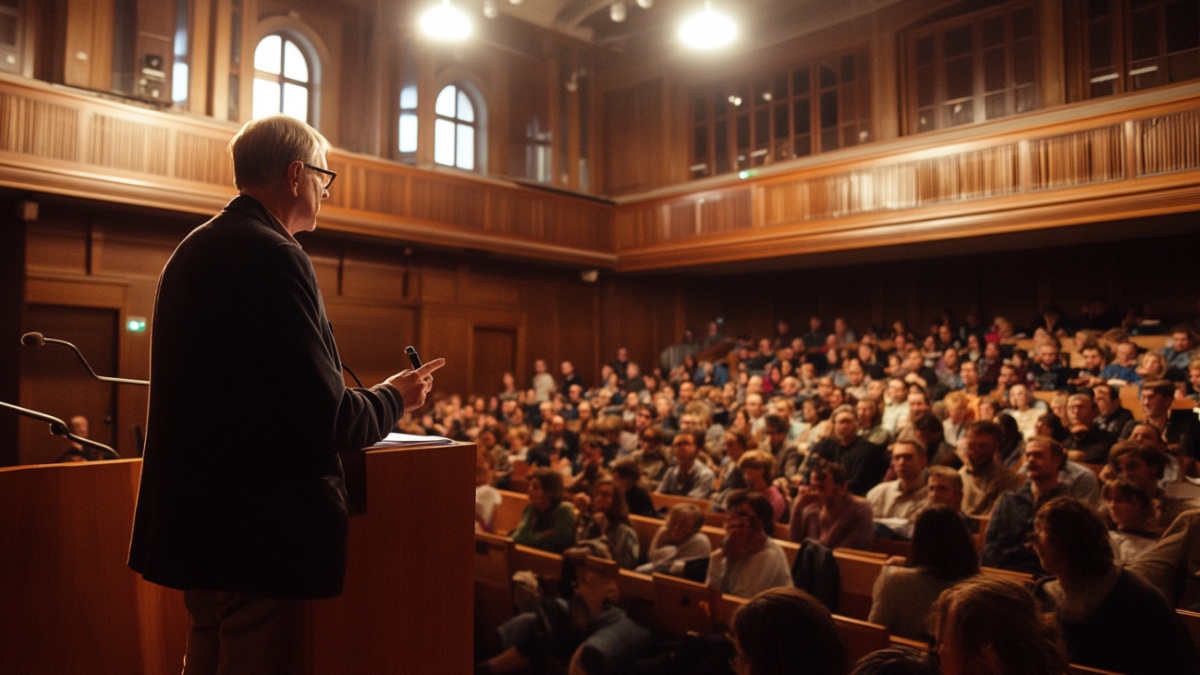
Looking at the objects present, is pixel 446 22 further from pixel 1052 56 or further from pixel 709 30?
pixel 1052 56

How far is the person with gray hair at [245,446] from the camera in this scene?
45.0 inches

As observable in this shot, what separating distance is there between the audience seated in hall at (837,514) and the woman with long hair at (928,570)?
979 millimetres

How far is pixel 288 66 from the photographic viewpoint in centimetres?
901

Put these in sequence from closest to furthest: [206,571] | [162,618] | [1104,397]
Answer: [206,571] → [162,618] → [1104,397]

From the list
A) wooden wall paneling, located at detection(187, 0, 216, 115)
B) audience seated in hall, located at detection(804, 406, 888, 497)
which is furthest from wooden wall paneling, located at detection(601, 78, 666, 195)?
audience seated in hall, located at detection(804, 406, 888, 497)

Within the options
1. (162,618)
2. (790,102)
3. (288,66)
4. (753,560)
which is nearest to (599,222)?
(790,102)

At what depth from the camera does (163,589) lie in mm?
1600

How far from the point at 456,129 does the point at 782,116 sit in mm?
4012

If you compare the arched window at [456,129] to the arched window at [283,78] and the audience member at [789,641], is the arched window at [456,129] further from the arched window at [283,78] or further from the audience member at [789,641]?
the audience member at [789,641]

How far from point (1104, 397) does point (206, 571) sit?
511 cm

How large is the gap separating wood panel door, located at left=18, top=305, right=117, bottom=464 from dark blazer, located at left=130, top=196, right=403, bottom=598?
6.99 m

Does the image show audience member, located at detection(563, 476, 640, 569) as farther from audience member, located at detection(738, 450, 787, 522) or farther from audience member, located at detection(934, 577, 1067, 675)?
audience member, located at detection(934, 577, 1067, 675)

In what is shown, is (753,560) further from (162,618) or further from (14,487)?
(14,487)

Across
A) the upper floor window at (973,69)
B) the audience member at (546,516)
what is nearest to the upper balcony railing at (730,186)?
the upper floor window at (973,69)
